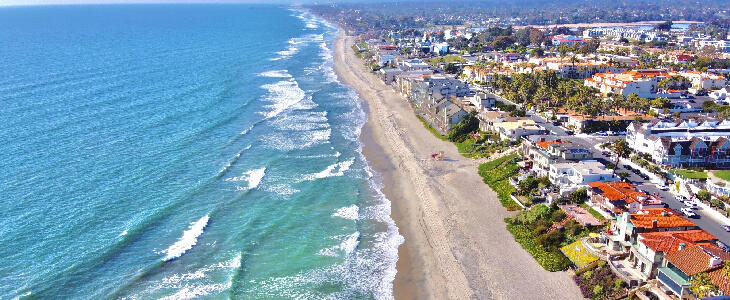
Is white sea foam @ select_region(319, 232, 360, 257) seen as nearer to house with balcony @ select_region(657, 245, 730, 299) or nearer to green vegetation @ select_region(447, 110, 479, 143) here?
house with balcony @ select_region(657, 245, 730, 299)

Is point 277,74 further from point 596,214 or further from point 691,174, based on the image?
point 596,214

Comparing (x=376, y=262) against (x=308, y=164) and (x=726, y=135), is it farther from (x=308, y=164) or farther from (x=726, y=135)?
(x=726, y=135)

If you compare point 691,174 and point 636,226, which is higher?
point 636,226

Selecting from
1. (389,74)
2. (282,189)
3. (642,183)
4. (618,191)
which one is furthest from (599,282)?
(389,74)

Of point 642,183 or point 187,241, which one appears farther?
point 642,183

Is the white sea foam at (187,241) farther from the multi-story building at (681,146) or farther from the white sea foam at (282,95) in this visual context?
the multi-story building at (681,146)

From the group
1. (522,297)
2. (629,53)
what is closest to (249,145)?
(522,297)

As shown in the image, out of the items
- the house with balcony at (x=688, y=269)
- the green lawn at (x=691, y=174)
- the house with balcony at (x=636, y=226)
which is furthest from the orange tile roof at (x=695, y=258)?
the green lawn at (x=691, y=174)
